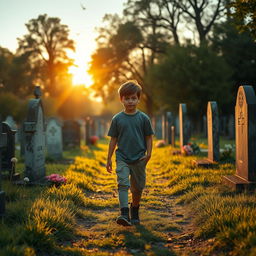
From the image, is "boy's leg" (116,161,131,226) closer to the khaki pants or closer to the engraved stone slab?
the khaki pants

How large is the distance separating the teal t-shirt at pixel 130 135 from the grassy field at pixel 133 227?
3.12 ft

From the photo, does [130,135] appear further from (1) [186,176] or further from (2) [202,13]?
(2) [202,13]

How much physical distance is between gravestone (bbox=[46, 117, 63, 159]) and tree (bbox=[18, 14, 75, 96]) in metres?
26.6

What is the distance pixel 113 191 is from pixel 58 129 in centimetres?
714

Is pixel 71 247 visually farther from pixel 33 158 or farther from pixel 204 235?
pixel 33 158

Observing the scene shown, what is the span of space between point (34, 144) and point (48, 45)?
111 ft

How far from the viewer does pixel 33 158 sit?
7.59 metres

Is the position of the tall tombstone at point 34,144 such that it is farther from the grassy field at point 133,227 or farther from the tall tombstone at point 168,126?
the tall tombstone at point 168,126

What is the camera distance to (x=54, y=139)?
13852 mm

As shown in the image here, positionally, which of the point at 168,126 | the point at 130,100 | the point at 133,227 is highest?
the point at 130,100

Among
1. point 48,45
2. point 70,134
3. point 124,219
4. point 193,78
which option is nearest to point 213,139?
point 124,219

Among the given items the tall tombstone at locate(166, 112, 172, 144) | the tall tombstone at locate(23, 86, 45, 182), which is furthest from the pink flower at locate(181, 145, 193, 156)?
the tall tombstone at locate(166, 112, 172, 144)

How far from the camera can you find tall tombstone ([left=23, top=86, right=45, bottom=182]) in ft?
24.7

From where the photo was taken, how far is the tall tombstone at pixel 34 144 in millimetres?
7531
